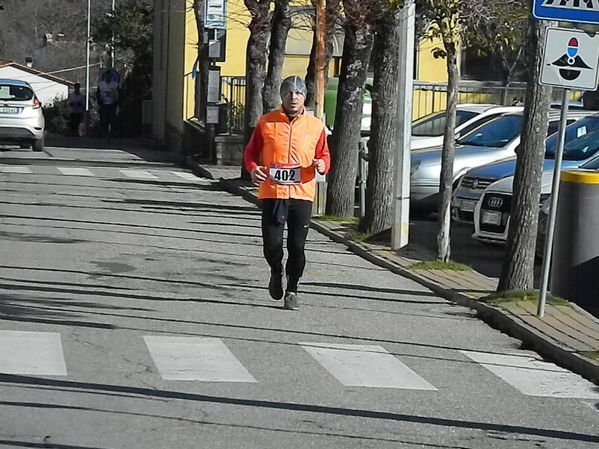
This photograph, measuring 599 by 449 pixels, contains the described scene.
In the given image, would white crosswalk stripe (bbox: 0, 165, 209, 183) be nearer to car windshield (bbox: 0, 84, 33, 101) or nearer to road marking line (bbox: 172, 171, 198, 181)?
road marking line (bbox: 172, 171, 198, 181)

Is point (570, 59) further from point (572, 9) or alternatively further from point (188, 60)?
point (188, 60)

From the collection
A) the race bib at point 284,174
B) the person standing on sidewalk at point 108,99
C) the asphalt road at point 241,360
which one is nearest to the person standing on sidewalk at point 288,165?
the race bib at point 284,174

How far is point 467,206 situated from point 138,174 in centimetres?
1061

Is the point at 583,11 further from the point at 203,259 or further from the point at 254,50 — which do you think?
the point at 254,50

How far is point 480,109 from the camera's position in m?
22.0

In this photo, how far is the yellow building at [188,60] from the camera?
35531 mm

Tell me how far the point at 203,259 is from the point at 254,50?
39.5ft

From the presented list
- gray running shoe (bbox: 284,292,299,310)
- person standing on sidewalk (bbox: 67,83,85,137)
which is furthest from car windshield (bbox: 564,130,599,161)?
person standing on sidewalk (bbox: 67,83,85,137)

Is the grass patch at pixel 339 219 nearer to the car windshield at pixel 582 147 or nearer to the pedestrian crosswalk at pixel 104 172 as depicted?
the car windshield at pixel 582 147

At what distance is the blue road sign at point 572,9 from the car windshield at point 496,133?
29.3 feet

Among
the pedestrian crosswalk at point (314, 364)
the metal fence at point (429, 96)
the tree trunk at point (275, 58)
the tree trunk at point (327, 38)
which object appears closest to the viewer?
the pedestrian crosswalk at point (314, 364)

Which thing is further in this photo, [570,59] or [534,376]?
[570,59]

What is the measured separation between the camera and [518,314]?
11086 mm

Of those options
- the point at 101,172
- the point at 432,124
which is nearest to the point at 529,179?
the point at 432,124
